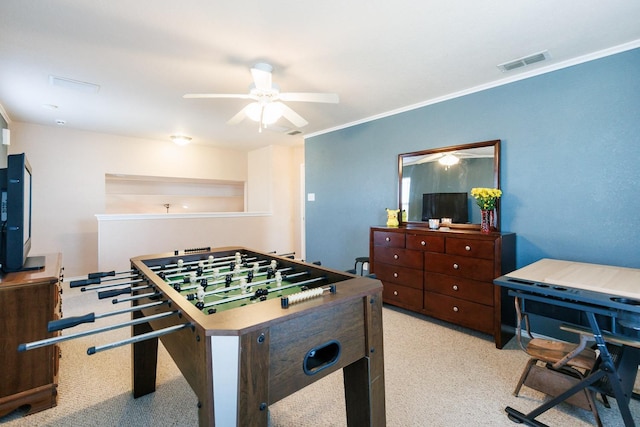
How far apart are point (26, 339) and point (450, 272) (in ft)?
9.93

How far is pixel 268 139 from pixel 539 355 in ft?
15.3

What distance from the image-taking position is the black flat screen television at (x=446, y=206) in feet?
10.1

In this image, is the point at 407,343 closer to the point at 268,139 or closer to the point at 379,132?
the point at 379,132

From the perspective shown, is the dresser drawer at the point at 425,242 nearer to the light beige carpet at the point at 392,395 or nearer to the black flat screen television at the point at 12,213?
the light beige carpet at the point at 392,395

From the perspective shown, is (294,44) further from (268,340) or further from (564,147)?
(564,147)

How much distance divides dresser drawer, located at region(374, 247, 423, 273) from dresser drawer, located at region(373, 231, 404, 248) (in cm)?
5

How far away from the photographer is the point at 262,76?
7.18 feet

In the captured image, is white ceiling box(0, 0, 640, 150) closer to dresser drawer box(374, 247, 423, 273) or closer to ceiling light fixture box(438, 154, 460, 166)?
ceiling light fixture box(438, 154, 460, 166)

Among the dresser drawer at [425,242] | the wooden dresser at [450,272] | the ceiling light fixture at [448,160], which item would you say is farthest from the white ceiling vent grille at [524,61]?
the dresser drawer at [425,242]

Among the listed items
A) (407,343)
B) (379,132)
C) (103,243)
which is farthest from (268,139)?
(407,343)

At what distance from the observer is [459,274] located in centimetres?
268

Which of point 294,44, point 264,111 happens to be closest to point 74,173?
point 264,111

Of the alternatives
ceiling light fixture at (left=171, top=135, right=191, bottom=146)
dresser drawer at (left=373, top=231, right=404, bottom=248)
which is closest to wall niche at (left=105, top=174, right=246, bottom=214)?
ceiling light fixture at (left=171, top=135, right=191, bottom=146)

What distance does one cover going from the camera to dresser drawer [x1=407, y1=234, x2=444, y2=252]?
9.20 ft
